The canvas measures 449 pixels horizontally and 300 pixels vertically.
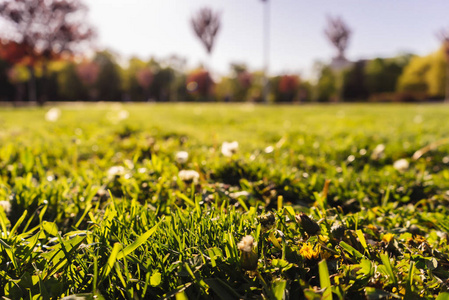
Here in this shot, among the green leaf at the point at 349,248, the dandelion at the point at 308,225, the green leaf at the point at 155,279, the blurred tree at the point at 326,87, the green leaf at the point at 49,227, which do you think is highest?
the blurred tree at the point at 326,87

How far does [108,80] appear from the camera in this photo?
52.9 meters

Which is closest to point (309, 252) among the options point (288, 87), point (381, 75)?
point (381, 75)

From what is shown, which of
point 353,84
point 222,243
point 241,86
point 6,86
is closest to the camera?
point 222,243

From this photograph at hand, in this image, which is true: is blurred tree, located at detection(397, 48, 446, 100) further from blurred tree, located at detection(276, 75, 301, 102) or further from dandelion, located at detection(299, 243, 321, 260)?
dandelion, located at detection(299, 243, 321, 260)

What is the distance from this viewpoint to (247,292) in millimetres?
1033

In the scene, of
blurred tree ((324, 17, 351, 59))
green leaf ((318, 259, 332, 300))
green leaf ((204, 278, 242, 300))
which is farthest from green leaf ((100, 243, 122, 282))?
blurred tree ((324, 17, 351, 59))

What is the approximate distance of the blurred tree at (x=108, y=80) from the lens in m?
52.4

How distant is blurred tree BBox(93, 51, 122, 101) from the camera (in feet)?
172

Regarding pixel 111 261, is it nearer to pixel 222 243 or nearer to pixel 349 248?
pixel 222 243

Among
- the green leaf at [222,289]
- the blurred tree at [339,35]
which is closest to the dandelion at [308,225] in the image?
the green leaf at [222,289]

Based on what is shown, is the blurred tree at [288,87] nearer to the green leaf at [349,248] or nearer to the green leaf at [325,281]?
the green leaf at [349,248]

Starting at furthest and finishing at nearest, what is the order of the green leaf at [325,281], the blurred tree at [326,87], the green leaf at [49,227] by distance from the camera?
the blurred tree at [326,87]
the green leaf at [49,227]
the green leaf at [325,281]

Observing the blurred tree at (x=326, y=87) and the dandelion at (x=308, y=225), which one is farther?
the blurred tree at (x=326, y=87)

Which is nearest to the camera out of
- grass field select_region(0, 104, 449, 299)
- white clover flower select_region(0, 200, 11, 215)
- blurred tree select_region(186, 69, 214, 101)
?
grass field select_region(0, 104, 449, 299)
